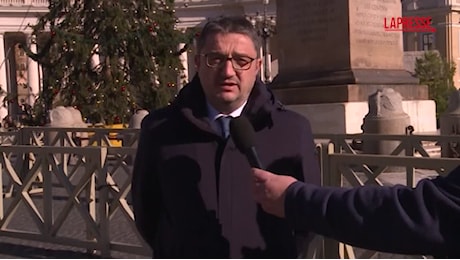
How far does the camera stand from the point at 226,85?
2.79 meters

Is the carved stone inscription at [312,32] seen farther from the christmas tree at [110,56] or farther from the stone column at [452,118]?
the christmas tree at [110,56]

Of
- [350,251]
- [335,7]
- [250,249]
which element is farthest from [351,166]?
[335,7]

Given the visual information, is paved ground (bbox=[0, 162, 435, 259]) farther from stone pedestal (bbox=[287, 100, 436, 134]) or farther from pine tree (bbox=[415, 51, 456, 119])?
pine tree (bbox=[415, 51, 456, 119])

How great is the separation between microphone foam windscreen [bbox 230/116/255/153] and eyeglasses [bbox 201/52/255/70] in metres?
0.32

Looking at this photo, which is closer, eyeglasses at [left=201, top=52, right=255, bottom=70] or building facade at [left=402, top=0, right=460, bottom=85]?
eyeglasses at [left=201, top=52, right=255, bottom=70]

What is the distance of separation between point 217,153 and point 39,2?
199 ft

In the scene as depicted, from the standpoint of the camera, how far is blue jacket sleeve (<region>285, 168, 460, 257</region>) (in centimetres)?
197

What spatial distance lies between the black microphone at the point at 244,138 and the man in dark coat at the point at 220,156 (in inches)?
11.3

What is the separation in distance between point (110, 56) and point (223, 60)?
56.4 feet

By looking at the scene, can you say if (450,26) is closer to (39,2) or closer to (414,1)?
(414,1)

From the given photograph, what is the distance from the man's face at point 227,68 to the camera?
2.75 m

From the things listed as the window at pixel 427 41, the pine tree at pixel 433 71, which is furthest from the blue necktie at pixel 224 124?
the window at pixel 427 41

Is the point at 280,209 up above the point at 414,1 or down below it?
below

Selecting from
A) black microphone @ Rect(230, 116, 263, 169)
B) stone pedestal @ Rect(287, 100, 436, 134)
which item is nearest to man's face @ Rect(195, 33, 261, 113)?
black microphone @ Rect(230, 116, 263, 169)
